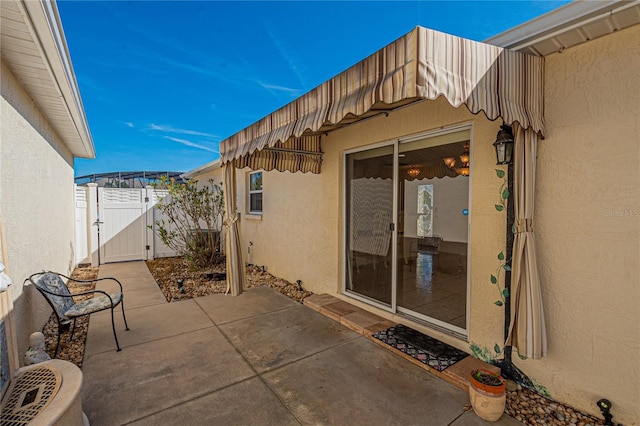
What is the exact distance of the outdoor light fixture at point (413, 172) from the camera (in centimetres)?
397

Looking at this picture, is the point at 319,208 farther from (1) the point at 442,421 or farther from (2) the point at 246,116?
(2) the point at 246,116

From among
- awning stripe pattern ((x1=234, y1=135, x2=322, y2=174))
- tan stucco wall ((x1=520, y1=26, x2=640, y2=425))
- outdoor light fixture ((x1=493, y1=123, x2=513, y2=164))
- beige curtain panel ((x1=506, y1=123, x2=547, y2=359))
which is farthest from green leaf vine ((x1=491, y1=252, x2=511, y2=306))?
awning stripe pattern ((x1=234, y1=135, x2=322, y2=174))

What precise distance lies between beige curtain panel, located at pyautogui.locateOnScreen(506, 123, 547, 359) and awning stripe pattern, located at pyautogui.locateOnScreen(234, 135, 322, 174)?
338 cm

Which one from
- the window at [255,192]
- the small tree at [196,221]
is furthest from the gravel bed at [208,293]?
the window at [255,192]

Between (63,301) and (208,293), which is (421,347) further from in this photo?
→ (63,301)

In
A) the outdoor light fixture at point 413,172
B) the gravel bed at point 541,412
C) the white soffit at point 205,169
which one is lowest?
the gravel bed at point 541,412

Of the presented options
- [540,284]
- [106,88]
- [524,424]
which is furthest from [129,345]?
[106,88]

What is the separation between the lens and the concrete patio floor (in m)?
2.45

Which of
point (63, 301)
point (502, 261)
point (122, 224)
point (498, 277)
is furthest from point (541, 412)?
point (122, 224)

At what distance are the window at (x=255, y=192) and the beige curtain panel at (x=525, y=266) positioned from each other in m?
6.42

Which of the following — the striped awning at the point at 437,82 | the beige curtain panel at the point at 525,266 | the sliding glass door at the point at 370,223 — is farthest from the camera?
the sliding glass door at the point at 370,223

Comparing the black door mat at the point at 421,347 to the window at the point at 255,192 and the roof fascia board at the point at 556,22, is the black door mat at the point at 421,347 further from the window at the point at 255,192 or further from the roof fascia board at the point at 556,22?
the window at the point at 255,192

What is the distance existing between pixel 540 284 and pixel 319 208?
3674 mm

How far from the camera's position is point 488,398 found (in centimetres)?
238
